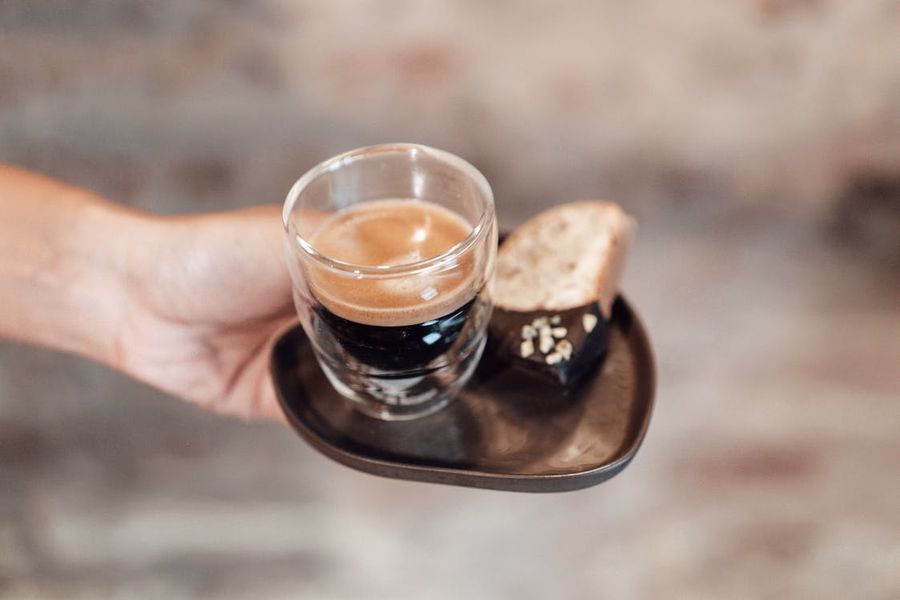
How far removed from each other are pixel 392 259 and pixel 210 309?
0.29 m

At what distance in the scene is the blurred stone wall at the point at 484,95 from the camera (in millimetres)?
1199

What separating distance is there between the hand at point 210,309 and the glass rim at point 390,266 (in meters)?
0.13

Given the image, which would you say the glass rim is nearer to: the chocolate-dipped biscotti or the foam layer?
the foam layer

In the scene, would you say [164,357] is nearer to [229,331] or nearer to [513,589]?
[229,331]

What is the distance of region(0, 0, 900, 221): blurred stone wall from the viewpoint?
1199 mm

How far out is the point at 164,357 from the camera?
0.98 metres

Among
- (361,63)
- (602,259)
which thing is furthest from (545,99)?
(602,259)

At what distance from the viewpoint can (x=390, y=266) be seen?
65 centimetres

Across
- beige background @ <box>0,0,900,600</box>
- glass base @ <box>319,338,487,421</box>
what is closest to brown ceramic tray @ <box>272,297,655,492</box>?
glass base @ <box>319,338,487,421</box>

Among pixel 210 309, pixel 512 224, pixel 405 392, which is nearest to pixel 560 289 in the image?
pixel 405 392

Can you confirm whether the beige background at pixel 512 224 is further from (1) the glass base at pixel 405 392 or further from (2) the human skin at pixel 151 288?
(1) the glass base at pixel 405 392

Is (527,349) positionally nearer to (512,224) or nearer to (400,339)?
(400,339)

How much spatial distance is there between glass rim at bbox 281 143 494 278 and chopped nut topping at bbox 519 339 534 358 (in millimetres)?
122

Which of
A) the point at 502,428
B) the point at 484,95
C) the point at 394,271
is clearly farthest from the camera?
the point at 484,95
